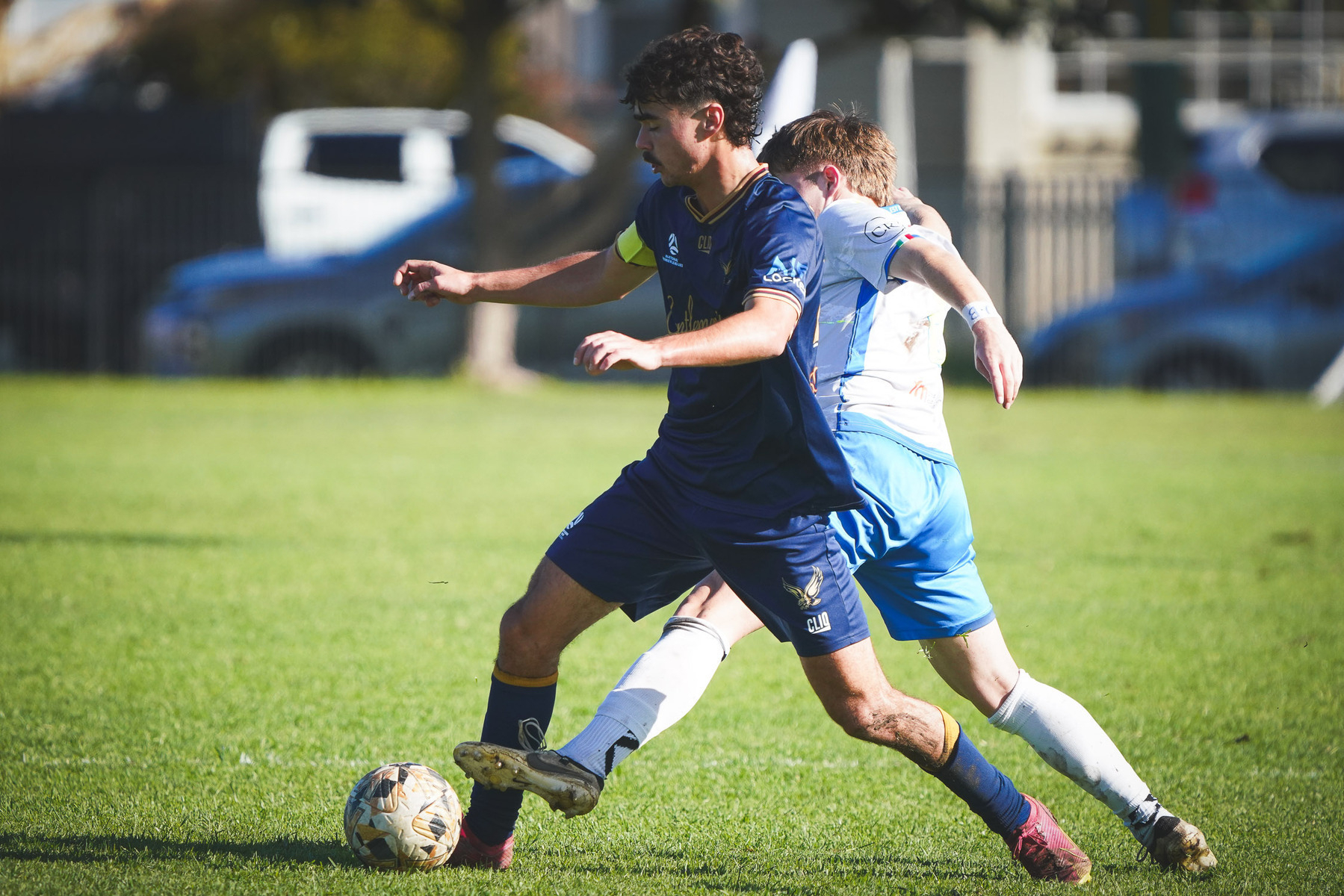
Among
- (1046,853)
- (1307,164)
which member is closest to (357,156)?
(1307,164)

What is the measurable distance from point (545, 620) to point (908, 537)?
0.93 m

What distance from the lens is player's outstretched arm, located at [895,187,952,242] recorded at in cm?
386

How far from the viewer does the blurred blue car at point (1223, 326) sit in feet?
56.3

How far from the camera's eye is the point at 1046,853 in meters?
3.72

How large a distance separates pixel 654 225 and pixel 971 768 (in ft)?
5.21

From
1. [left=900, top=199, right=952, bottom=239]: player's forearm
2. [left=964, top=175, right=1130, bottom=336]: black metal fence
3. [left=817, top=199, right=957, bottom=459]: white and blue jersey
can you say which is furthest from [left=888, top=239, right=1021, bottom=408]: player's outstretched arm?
[left=964, top=175, right=1130, bottom=336]: black metal fence

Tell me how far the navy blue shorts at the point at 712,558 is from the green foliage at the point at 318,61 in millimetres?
20723

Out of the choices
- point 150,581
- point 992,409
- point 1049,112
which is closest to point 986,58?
point 1049,112

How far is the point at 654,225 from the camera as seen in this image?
12.2 ft

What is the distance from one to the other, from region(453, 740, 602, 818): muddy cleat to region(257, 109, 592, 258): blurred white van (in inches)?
578

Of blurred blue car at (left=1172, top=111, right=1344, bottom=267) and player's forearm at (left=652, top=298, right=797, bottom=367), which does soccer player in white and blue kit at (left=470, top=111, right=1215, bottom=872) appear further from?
blurred blue car at (left=1172, top=111, right=1344, bottom=267)

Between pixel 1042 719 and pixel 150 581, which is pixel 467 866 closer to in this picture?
pixel 1042 719

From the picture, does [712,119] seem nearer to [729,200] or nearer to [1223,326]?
[729,200]

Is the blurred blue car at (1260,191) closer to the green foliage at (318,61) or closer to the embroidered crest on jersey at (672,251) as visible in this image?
the green foliage at (318,61)
